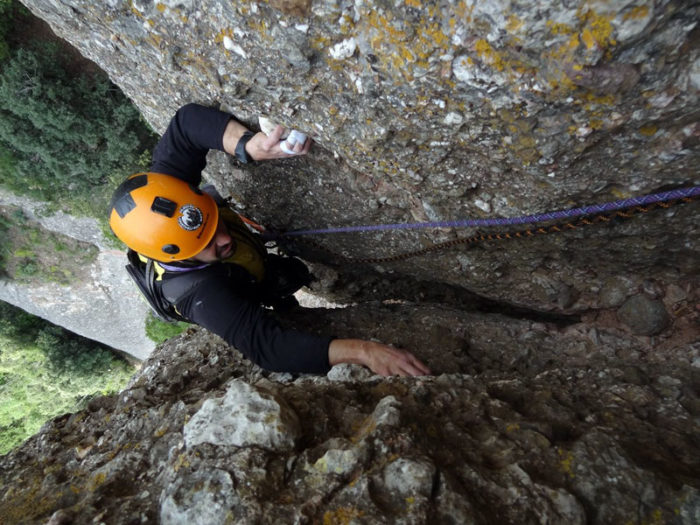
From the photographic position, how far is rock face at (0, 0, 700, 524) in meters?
1.51

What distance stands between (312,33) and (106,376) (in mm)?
19631

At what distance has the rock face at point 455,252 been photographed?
4.95ft

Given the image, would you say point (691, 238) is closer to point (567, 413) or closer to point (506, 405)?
point (567, 413)

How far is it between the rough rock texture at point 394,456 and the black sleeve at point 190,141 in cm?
189

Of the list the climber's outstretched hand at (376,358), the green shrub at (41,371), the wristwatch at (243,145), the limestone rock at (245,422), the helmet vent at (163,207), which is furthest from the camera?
the green shrub at (41,371)

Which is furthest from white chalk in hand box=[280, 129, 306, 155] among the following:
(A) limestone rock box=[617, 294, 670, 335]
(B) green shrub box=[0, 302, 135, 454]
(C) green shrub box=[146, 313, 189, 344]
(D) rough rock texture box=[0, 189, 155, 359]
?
(B) green shrub box=[0, 302, 135, 454]

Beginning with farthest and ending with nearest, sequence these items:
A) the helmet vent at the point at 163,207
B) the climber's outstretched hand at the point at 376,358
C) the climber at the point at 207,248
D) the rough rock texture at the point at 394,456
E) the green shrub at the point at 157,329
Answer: the green shrub at the point at 157,329
the helmet vent at the point at 163,207
the climber at the point at 207,248
the climber's outstretched hand at the point at 376,358
the rough rock texture at the point at 394,456

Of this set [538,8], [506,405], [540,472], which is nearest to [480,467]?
[540,472]

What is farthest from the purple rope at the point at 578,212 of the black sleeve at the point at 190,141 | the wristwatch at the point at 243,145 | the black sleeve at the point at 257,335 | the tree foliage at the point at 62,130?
the tree foliage at the point at 62,130

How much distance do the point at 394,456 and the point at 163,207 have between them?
2.56 m

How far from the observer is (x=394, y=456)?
1610mm

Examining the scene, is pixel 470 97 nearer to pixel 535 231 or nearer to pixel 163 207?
pixel 535 231

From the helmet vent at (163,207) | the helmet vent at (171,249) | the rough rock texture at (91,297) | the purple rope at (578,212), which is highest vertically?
the purple rope at (578,212)

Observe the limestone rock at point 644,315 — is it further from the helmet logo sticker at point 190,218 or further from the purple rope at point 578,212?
the helmet logo sticker at point 190,218
